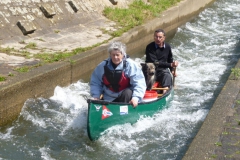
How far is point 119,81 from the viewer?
6.91 m

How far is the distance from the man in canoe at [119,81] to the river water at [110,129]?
0.53 m

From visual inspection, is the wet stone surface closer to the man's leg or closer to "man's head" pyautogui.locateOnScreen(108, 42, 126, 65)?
"man's head" pyautogui.locateOnScreen(108, 42, 126, 65)

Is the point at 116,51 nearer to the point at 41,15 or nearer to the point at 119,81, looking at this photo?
the point at 119,81

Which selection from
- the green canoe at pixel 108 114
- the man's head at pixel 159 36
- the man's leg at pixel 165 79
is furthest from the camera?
the man's leg at pixel 165 79

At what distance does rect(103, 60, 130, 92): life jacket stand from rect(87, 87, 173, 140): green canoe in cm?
40

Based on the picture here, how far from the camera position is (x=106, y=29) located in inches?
495

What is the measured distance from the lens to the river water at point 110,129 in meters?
6.61

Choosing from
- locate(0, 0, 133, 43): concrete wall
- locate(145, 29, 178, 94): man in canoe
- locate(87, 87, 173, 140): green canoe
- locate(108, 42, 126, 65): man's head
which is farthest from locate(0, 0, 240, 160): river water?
locate(0, 0, 133, 43): concrete wall

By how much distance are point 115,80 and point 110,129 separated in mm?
781

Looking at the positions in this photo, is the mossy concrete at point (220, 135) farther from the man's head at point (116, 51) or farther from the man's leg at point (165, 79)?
the man's head at point (116, 51)

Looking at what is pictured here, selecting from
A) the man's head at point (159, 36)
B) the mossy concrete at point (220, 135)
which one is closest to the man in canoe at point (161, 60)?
the man's head at point (159, 36)

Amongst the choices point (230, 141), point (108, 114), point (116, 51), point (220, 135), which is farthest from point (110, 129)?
point (230, 141)

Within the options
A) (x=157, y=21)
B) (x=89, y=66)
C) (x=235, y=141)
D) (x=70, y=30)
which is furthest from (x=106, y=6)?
(x=235, y=141)

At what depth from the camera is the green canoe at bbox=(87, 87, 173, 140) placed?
6.39 m
